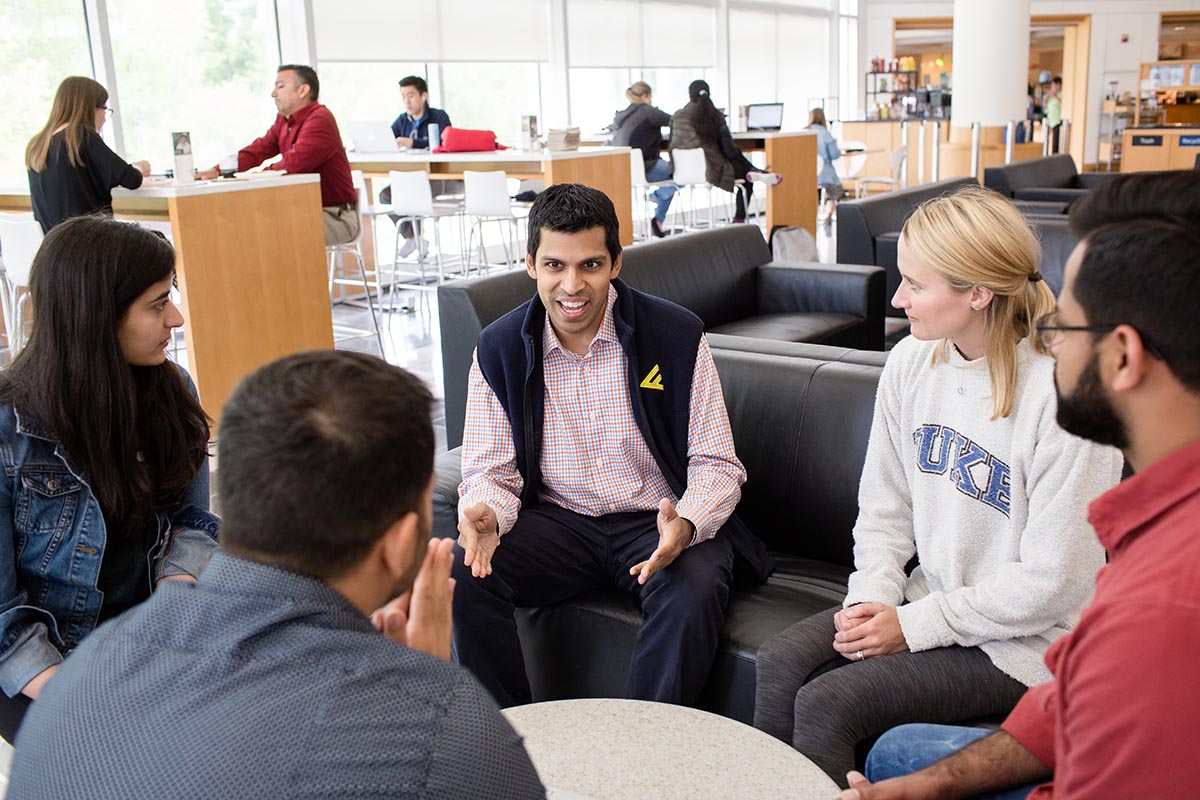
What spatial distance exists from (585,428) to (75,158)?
3.14 metres

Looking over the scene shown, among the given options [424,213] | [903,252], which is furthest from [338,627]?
[424,213]

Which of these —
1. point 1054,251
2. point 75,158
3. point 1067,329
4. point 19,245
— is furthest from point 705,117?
point 1067,329

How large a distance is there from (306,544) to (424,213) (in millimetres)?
5856

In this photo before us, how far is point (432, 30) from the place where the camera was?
877cm

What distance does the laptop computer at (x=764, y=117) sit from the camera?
10.3 m

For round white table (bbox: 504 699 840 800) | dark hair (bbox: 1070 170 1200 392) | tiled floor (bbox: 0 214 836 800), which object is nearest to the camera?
dark hair (bbox: 1070 170 1200 392)

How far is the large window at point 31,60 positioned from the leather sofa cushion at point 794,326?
14.6 ft

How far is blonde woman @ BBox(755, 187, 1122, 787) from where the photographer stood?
65.3 inches

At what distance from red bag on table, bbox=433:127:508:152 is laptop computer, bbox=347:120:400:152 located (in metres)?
0.55

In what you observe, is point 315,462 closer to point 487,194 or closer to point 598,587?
point 598,587

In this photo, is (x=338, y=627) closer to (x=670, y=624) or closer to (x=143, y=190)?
(x=670, y=624)

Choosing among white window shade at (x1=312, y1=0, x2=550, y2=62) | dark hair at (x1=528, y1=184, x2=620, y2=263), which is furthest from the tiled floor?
dark hair at (x1=528, y1=184, x2=620, y2=263)

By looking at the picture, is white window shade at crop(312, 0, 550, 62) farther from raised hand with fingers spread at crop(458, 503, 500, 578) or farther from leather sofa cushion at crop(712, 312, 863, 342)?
raised hand with fingers spread at crop(458, 503, 500, 578)

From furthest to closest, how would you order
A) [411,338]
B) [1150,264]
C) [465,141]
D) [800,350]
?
1. [465,141]
2. [411,338]
3. [800,350]
4. [1150,264]
